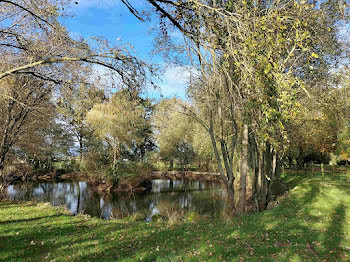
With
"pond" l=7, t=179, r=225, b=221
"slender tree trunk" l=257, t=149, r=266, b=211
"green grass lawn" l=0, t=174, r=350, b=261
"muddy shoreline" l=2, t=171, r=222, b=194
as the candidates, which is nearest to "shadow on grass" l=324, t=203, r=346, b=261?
"green grass lawn" l=0, t=174, r=350, b=261

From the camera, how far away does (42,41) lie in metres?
7.48

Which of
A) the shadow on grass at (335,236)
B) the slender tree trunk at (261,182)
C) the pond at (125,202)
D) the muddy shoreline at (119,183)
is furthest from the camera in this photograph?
the muddy shoreline at (119,183)

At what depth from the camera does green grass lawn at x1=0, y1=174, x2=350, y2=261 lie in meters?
5.68

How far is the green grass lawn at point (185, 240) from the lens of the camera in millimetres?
5680

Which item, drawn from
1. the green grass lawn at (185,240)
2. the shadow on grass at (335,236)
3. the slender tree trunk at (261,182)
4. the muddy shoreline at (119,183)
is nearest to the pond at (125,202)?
the muddy shoreline at (119,183)

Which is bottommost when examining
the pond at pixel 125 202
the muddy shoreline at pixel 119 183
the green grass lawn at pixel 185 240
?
the pond at pixel 125 202

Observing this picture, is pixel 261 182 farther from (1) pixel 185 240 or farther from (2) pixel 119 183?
(2) pixel 119 183

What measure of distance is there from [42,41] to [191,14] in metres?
5.01

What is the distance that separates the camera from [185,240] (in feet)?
23.3

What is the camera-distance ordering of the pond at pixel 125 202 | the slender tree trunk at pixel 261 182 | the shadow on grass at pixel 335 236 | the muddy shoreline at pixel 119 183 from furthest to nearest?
the muddy shoreline at pixel 119 183 → the pond at pixel 125 202 → the slender tree trunk at pixel 261 182 → the shadow on grass at pixel 335 236

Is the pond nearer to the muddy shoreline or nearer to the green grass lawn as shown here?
the muddy shoreline

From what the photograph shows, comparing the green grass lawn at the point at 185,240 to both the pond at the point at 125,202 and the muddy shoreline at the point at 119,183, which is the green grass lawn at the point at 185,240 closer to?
the pond at the point at 125,202

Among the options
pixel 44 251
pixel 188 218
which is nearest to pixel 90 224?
pixel 44 251

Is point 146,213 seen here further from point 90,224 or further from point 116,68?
point 116,68
